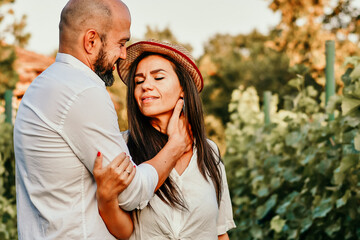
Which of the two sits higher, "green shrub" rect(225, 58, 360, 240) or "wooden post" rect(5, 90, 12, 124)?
"wooden post" rect(5, 90, 12, 124)

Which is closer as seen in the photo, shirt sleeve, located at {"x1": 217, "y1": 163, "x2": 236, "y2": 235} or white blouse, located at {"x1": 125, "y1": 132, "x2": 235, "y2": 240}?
white blouse, located at {"x1": 125, "y1": 132, "x2": 235, "y2": 240}

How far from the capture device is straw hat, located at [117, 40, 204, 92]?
9.82 feet

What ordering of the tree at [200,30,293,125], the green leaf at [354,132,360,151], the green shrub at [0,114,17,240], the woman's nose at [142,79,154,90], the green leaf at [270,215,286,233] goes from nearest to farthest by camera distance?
the woman's nose at [142,79,154,90], the green leaf at [354,132,360,151], the green leaf at [270,215,286,233], the green shrub at [0,114,17,240], the tree at [200,30,293,125]

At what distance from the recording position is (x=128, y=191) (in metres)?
2.19

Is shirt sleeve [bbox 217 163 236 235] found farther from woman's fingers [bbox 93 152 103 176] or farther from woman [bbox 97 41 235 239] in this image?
woman's fingers [bbox 93 152 103 176]

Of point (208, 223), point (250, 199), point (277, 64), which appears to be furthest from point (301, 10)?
point (208, 223)

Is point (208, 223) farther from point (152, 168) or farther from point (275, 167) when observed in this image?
point (275, 167)

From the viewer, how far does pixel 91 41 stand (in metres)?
2.27

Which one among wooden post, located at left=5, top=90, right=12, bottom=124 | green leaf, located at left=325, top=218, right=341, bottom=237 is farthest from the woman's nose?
wooden post, located at left=5, top=90, right=12, bottom=124

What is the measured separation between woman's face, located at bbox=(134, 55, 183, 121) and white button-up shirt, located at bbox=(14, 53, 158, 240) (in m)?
0.75

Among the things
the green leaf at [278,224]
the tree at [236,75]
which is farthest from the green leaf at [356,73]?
the tree at [236,75]

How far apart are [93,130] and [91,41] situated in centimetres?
41

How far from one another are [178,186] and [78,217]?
0.80 m

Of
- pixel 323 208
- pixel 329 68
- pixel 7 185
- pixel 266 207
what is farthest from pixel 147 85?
pixel 7 185
